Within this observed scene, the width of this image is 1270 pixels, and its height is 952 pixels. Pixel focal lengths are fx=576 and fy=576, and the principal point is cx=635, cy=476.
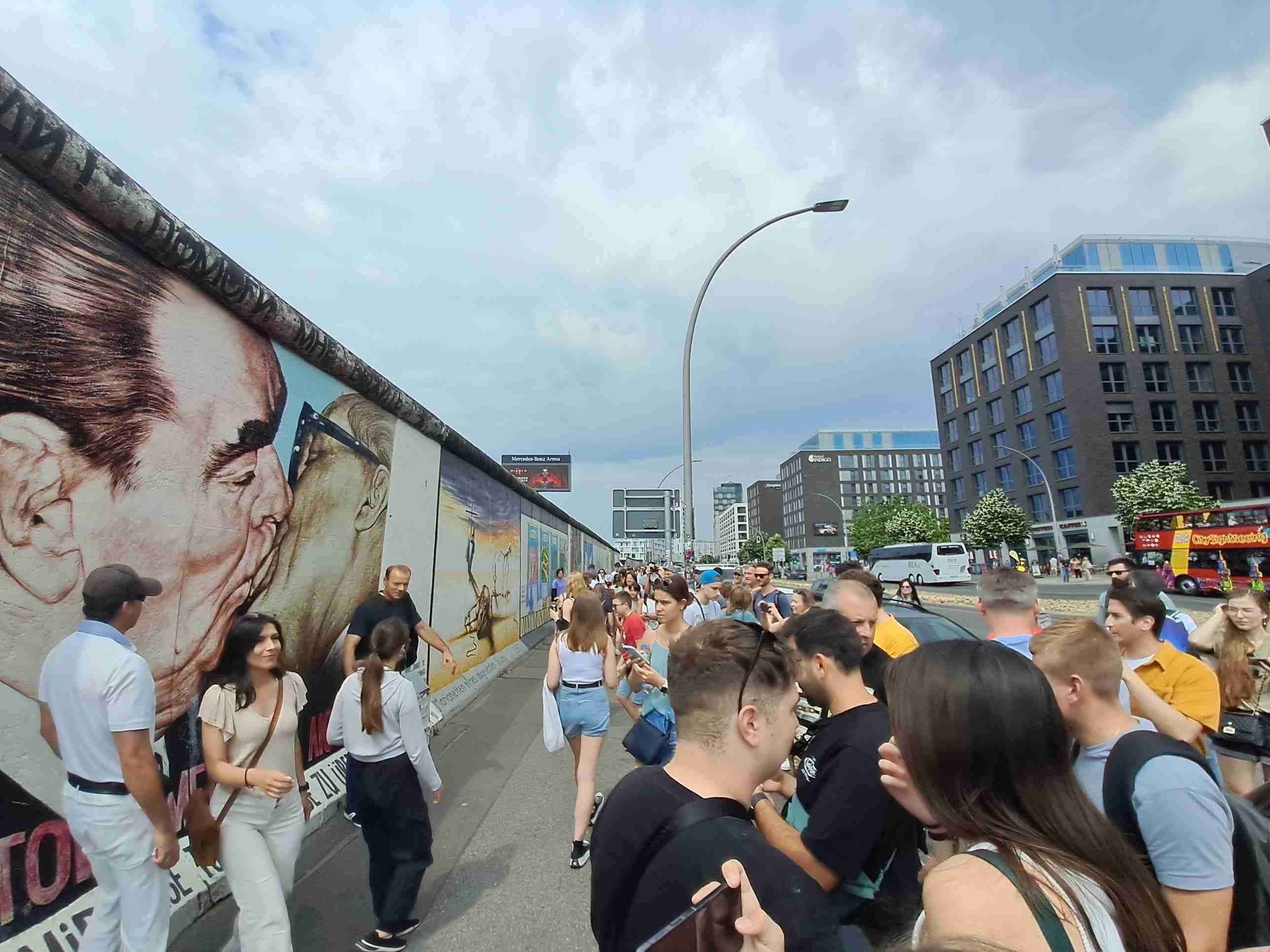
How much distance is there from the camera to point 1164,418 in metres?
45.8

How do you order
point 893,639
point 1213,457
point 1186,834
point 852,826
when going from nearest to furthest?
point 1186,834, point 852,826, point 893,639, point 1213,457

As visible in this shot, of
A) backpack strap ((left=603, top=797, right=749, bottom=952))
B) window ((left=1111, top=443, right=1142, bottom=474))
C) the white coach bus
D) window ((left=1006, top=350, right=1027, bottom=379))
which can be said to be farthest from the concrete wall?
window ((left=1006, top=350, right=1027, bottom=379))

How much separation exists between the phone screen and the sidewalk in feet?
8.21

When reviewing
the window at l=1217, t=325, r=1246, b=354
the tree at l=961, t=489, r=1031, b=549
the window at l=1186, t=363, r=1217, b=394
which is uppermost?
the window at l=1217, t=325, r=1246, b=354

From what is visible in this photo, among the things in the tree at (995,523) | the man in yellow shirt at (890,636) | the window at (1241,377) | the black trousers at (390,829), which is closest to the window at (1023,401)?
the tree at (995,523)

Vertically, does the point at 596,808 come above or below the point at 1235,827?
below

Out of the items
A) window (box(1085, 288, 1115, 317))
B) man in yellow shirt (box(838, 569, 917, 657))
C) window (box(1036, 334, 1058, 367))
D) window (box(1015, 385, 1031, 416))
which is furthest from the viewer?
window (box(1015, 385, 1031, 416))

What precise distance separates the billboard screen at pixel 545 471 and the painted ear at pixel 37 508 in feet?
115

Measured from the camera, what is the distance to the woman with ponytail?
3.00m

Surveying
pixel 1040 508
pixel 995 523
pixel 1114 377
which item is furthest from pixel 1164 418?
pixel 995 523

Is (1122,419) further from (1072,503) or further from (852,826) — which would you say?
(852,826)

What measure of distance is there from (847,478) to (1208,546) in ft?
309

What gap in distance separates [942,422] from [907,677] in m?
71.7

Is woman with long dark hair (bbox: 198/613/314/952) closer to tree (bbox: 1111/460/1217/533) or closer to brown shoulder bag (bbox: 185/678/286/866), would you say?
brown shoulder bag (bbox: 185/678/286/866)
